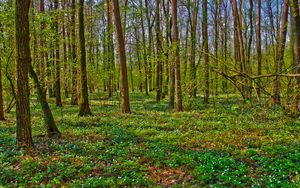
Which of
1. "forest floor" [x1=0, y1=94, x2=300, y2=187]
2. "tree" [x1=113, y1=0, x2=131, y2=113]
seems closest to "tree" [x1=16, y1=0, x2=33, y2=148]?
"forest floor" [x1=0, y1=94, x2=300, y2=187]

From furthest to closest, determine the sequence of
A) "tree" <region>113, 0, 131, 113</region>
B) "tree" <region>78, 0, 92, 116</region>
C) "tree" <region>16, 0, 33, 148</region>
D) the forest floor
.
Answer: "tree" <region>113, 0, 131, 113</region> → "tree" <region>78, 0, 92, 116</region> → "tree" <region>16, 0, 33, 148</region> → the forest floor

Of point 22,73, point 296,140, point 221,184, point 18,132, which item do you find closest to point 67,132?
point 18,132

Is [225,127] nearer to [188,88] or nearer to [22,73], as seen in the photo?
[188,88]

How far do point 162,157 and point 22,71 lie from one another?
4422 mm

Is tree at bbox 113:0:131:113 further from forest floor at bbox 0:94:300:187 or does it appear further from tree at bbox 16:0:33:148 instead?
tree at bbox 16:0:33:148

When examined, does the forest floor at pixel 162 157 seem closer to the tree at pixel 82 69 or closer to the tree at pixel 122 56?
the tree at pixel 82 69

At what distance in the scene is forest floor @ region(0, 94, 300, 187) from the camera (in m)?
5.32

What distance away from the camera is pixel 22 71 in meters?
7.32

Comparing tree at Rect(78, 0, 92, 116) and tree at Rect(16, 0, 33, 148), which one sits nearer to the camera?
tree at Rect(16, 0, 33, 148)

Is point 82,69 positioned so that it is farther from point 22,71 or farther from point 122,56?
point 22,71

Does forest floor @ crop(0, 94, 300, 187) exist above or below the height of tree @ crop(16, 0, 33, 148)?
below

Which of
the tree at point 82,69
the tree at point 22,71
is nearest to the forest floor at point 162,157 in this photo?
the tree at point 22,71

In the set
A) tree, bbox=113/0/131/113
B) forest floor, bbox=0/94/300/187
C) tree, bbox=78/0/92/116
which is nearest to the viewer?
forest floor, bbox=0/94/300/187

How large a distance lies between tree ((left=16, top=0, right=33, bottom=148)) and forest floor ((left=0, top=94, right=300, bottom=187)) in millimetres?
620
